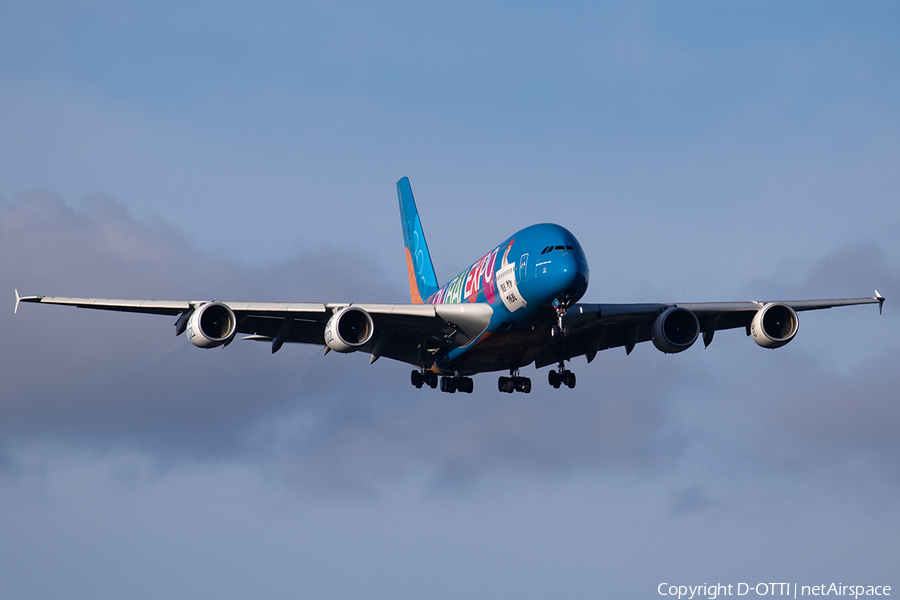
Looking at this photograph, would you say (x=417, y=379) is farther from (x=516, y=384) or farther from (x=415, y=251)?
(x=415, y=251)

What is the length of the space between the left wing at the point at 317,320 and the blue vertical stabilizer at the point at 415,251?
1144 cm

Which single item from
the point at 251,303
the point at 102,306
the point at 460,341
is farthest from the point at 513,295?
the point at 102,306

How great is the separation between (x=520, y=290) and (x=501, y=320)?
193 centimetres

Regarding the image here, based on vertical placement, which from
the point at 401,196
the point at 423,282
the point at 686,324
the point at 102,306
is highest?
the point at 401,196

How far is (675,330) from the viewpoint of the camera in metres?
42.9

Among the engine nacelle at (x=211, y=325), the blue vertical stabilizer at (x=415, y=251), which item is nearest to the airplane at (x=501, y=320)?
the engine nacelle at (x=211, y=325)

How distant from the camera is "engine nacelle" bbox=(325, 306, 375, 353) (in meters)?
39.1

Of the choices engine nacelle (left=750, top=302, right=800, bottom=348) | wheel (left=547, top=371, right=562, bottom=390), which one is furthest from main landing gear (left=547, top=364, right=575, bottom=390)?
engine nacelle (left=750, top=302, right=800, bottom=348)

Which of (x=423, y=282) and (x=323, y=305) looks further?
(x=423, y=282)

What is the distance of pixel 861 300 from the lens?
148ft

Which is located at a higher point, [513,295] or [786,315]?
[786,315]

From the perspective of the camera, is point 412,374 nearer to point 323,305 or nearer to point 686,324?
point 323,305

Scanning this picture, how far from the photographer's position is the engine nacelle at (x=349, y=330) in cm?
3909

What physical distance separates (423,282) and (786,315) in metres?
19.2
